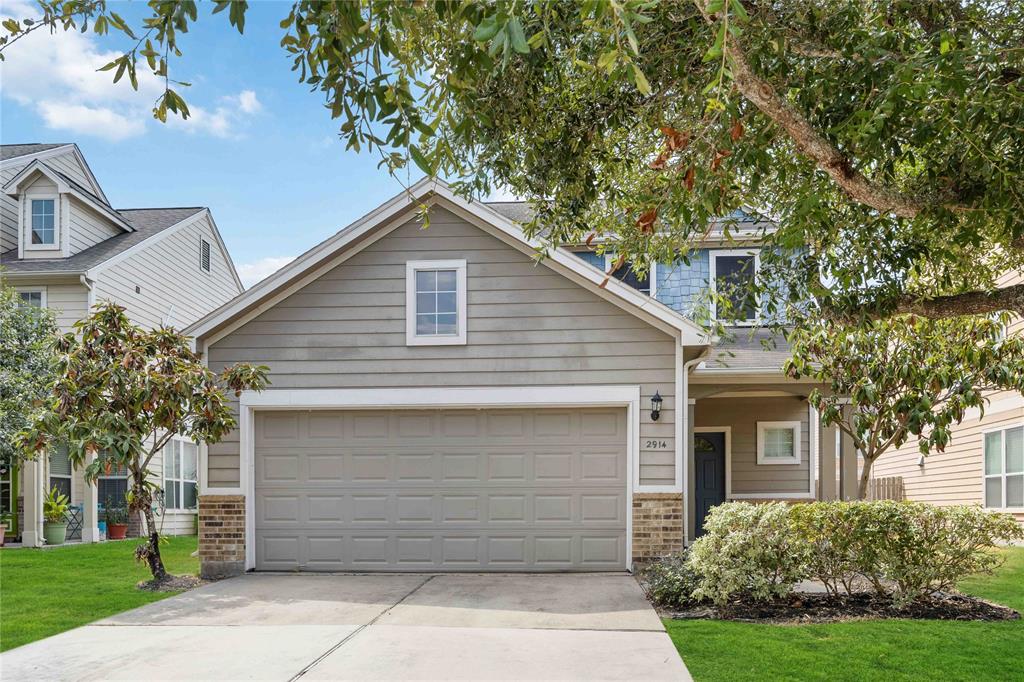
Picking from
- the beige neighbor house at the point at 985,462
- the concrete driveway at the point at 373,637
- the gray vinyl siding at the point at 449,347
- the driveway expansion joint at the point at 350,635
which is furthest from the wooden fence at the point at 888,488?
the driveway expansion joint at the point at 350,635

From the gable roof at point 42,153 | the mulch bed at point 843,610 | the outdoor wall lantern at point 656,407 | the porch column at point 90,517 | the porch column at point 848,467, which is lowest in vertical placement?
the porch column at point 90,517

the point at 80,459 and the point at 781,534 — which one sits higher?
the point at 80,459

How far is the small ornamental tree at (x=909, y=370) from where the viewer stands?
9.12 meters

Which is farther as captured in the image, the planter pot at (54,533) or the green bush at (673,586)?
the planter pot at (54,533)

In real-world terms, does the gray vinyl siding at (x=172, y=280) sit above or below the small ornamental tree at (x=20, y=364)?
above

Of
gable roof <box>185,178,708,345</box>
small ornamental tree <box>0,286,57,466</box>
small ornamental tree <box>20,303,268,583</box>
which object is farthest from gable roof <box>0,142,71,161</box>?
gable roof <box>185,178,708,345</box>

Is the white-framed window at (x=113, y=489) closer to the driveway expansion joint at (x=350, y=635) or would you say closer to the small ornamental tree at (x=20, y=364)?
the small ornamental tree at (x=20, y=364)

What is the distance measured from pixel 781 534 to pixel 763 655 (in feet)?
6.69

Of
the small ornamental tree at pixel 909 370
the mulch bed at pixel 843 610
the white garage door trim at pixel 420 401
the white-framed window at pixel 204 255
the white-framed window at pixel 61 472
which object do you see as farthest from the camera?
the white-framed window at pixel 204 255

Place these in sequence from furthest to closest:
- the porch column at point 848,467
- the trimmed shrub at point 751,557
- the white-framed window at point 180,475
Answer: the white-framed window at point 180,475 → the porch column at point 848,467 → the trimmed shrub at point 751,557

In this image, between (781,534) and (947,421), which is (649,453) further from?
(947,421)

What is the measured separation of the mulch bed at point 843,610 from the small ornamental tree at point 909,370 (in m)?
1.59

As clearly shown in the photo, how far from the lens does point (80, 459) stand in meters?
9.23

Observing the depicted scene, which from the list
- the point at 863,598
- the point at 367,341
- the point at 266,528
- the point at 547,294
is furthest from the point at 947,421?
the point at 266,528
